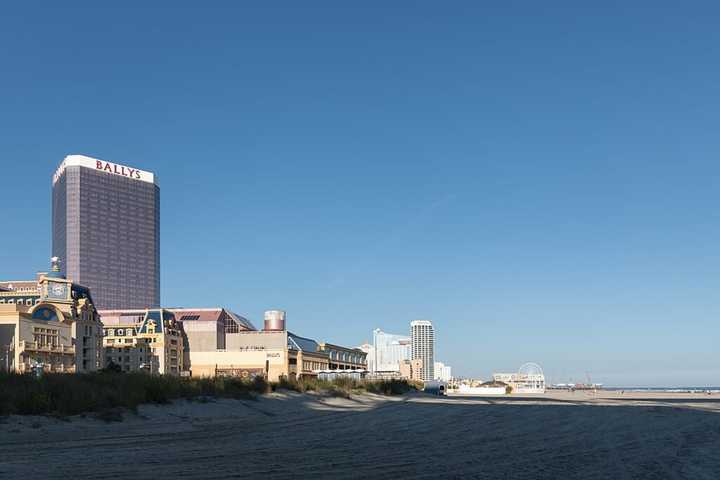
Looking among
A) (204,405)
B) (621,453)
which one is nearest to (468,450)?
(621,453)

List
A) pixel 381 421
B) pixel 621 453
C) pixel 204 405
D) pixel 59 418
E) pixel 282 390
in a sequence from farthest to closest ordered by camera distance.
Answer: pixel 282 390, pixel 204 405, pixel 381 421, pixel 59 418, pixel 621 453

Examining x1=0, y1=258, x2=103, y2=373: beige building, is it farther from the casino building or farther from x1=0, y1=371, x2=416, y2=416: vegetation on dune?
x1=0, y1=371, x2=416, y2=416: vegetation on dune

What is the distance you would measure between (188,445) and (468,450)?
7.34 metres

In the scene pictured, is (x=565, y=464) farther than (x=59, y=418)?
No

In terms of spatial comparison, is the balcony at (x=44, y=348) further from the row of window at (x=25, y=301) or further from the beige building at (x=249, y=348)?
the beige building at (x=249, y=348)

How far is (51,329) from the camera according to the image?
321ft

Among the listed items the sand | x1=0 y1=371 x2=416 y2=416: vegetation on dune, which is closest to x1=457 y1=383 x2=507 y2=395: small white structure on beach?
x1=0 y1=371 x2=416 y2=416: vegetation on dune

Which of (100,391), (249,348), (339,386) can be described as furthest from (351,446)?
(249,348)

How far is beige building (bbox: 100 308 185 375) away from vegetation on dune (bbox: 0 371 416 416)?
331 ft

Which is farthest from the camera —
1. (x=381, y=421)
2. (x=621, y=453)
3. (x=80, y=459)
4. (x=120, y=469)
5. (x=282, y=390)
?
(x=282, y=390)

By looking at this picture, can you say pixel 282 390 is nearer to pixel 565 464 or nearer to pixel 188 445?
pixel 188 445

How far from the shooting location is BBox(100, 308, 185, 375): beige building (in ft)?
449

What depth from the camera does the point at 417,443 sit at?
21547mm

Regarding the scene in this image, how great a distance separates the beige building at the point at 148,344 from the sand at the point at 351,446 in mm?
110629
